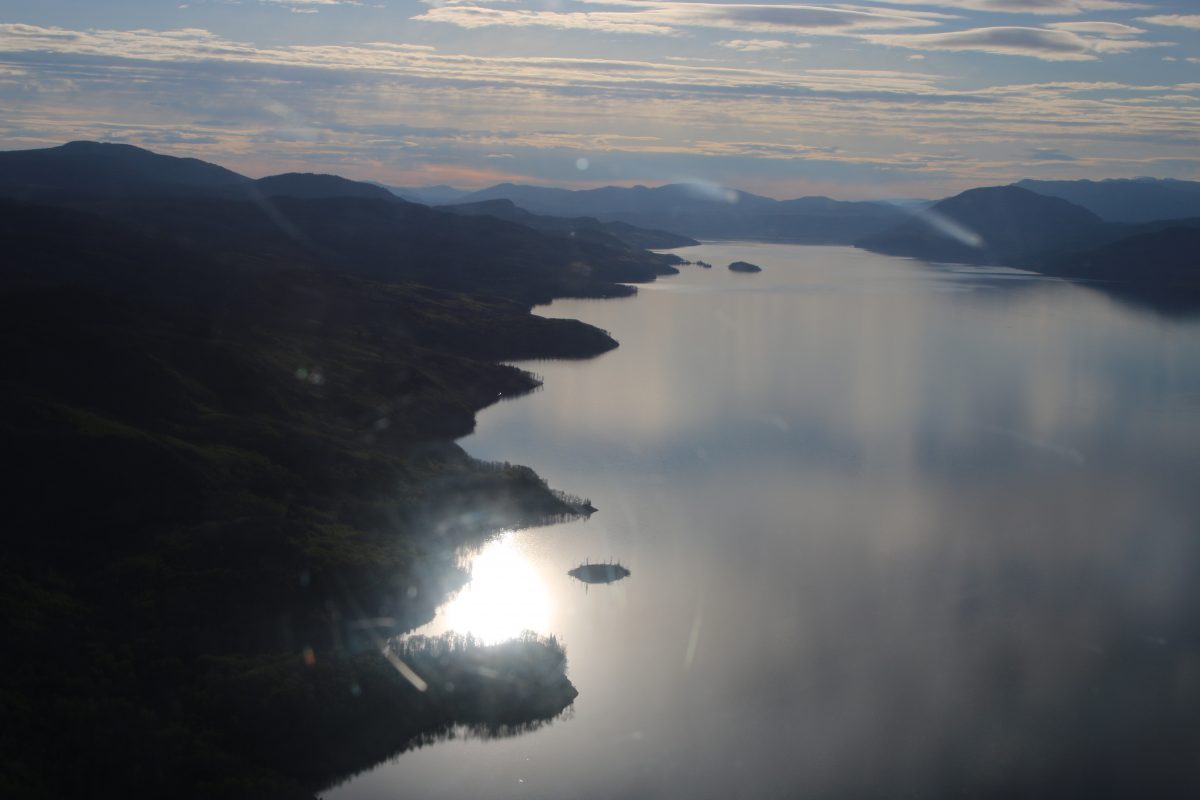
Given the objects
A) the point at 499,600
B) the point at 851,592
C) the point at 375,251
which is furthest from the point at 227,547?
the point at 375,251

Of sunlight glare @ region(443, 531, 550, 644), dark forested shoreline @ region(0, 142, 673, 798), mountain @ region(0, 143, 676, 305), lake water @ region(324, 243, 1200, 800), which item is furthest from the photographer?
mountain @ region(0, 143, 676, 305)

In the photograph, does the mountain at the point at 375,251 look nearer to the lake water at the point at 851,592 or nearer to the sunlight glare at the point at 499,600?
the lake water at the point at 851,592

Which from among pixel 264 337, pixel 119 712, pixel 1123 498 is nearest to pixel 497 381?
pixel 264 337

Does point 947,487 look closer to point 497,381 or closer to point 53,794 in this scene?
point 497,381

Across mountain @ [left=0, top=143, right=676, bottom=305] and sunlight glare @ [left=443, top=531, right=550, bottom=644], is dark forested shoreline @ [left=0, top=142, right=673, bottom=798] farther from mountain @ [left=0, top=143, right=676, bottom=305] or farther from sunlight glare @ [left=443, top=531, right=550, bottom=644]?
mountain @ [left=0, top=143, right=676, bottom=305]

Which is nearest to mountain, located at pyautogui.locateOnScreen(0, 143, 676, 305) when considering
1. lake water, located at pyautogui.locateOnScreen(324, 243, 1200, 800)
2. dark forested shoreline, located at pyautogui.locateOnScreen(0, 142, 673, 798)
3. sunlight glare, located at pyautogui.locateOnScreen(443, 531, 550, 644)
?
dark forested shoreline, located at pyautogui.locateOnScreen(0, 142, 673, 798)

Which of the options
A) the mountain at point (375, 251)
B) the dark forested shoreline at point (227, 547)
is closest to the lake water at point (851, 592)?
the dark forested shoreline at point (227, 547)

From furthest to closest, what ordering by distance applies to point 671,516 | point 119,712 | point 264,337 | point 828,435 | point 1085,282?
point 1085,282
point 264,337
point 828,435
point 671,516
point 119,712

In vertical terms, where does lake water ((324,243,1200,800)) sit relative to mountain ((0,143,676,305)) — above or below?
below
